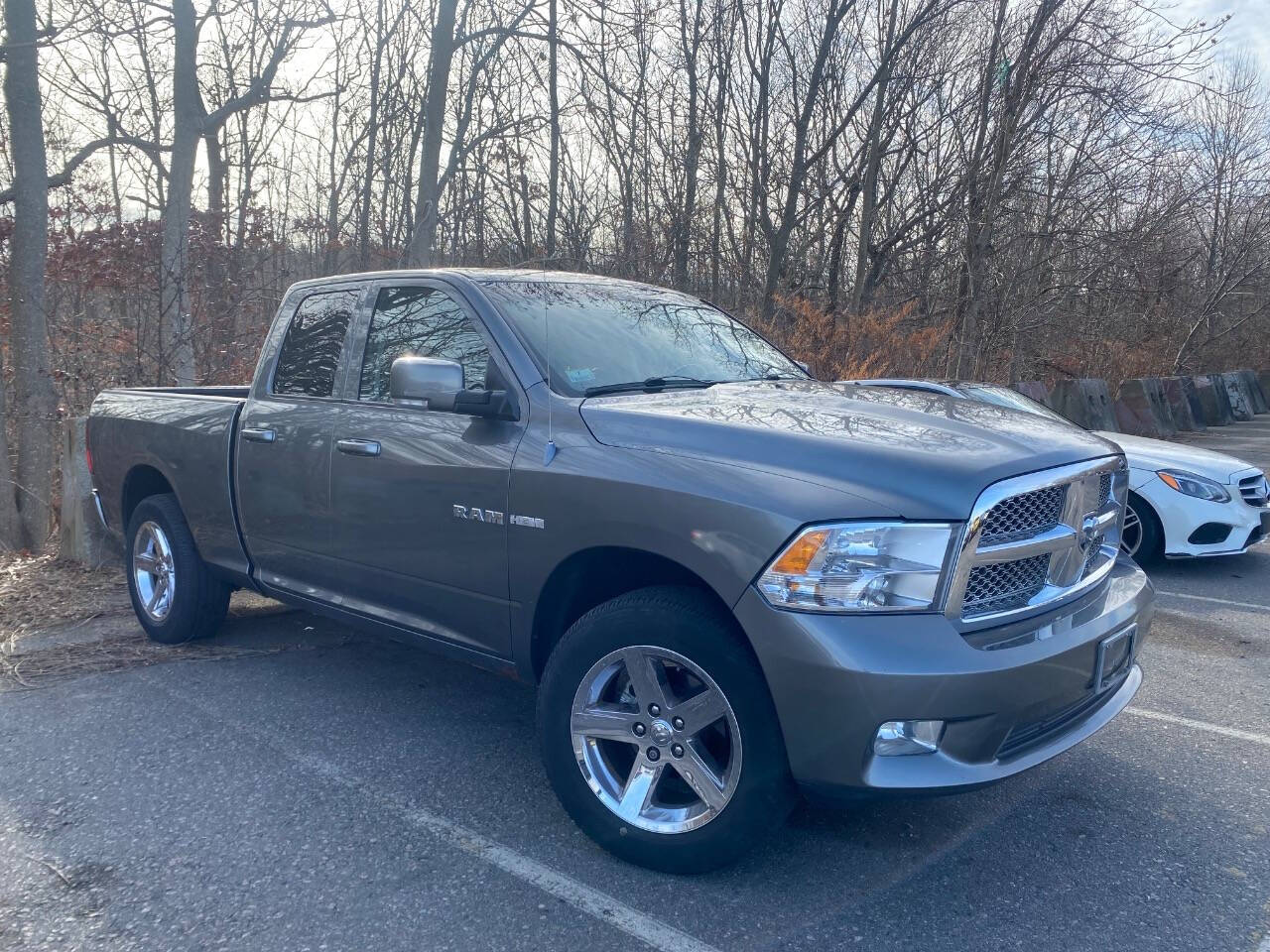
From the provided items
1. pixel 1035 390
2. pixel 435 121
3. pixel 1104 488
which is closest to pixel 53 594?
pixel 1104 488

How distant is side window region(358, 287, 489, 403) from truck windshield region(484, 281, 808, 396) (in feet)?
0.62

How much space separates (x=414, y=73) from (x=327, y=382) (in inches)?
614

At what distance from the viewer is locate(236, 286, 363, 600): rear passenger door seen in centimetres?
448

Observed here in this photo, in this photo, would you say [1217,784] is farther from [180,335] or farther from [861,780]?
[180,335]

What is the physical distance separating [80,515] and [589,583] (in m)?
5.25

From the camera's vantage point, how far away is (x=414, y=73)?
1847cm

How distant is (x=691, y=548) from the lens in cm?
305

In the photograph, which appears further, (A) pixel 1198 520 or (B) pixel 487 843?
(A) pixel 1198 520

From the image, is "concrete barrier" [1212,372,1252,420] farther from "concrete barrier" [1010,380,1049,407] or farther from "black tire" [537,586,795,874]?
"black tire" [537,586,795,874]

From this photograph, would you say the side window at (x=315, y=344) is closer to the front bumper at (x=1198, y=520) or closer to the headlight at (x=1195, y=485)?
the front bumper at (x=1198, y=520)

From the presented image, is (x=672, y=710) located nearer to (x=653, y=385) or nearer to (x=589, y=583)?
(x=589, y=583)

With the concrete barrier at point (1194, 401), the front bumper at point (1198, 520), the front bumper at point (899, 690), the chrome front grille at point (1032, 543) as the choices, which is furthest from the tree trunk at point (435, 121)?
the concrete barrier at point (1194, 401)

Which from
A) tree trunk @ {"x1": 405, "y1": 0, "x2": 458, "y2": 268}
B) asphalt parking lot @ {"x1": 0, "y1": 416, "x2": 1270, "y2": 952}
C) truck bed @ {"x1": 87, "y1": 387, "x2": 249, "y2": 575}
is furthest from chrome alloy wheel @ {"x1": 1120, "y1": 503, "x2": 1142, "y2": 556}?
tree trunk @ {"x1": 405, "y1": 0, "x2": 458, "y2": 268}

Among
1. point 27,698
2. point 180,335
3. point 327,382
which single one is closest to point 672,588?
point 327,382
